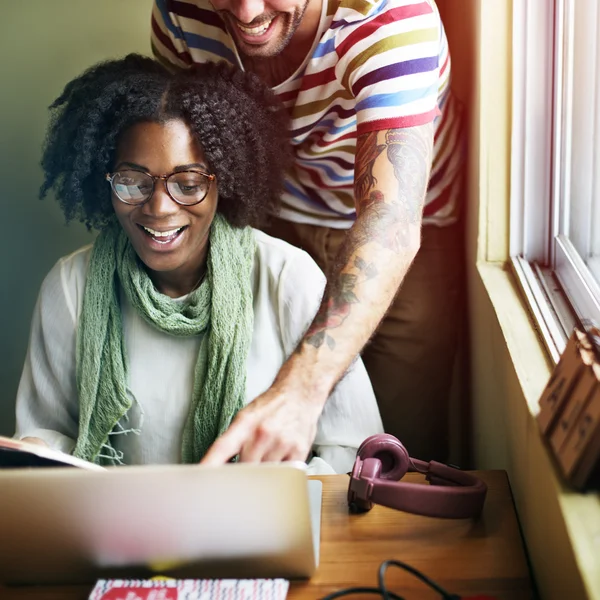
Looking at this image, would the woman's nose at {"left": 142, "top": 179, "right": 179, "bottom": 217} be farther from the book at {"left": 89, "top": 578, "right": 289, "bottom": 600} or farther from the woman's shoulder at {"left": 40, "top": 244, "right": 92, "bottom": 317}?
the book at {"left": 89, "top": 578, "right": 289, "bottom": 600}

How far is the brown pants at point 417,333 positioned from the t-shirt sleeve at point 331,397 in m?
0.33

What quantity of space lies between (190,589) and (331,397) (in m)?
0.57

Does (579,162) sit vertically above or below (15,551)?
above

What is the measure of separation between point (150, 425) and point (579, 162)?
844mm

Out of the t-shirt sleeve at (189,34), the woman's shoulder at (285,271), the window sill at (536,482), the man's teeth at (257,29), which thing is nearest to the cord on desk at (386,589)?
the window sill at (536,482)

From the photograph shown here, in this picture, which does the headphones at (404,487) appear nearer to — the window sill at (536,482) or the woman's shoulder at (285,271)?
the window sill at (536,482)

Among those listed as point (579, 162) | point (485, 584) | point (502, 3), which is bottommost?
point (485, 584)

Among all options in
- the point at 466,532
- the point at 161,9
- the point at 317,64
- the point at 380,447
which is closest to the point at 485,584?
the point at 466,532

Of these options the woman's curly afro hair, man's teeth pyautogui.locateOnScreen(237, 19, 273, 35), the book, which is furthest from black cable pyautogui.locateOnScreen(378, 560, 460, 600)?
man's teeth pyautogui.locateOnScreen(237, 19, 273, 35)

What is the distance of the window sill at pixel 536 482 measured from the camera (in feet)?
2.26

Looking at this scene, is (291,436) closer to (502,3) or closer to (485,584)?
(485,584)

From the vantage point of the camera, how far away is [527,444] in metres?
0.95

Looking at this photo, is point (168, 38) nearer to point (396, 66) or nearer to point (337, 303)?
point (396, 66)

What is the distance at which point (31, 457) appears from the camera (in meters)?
0.78
